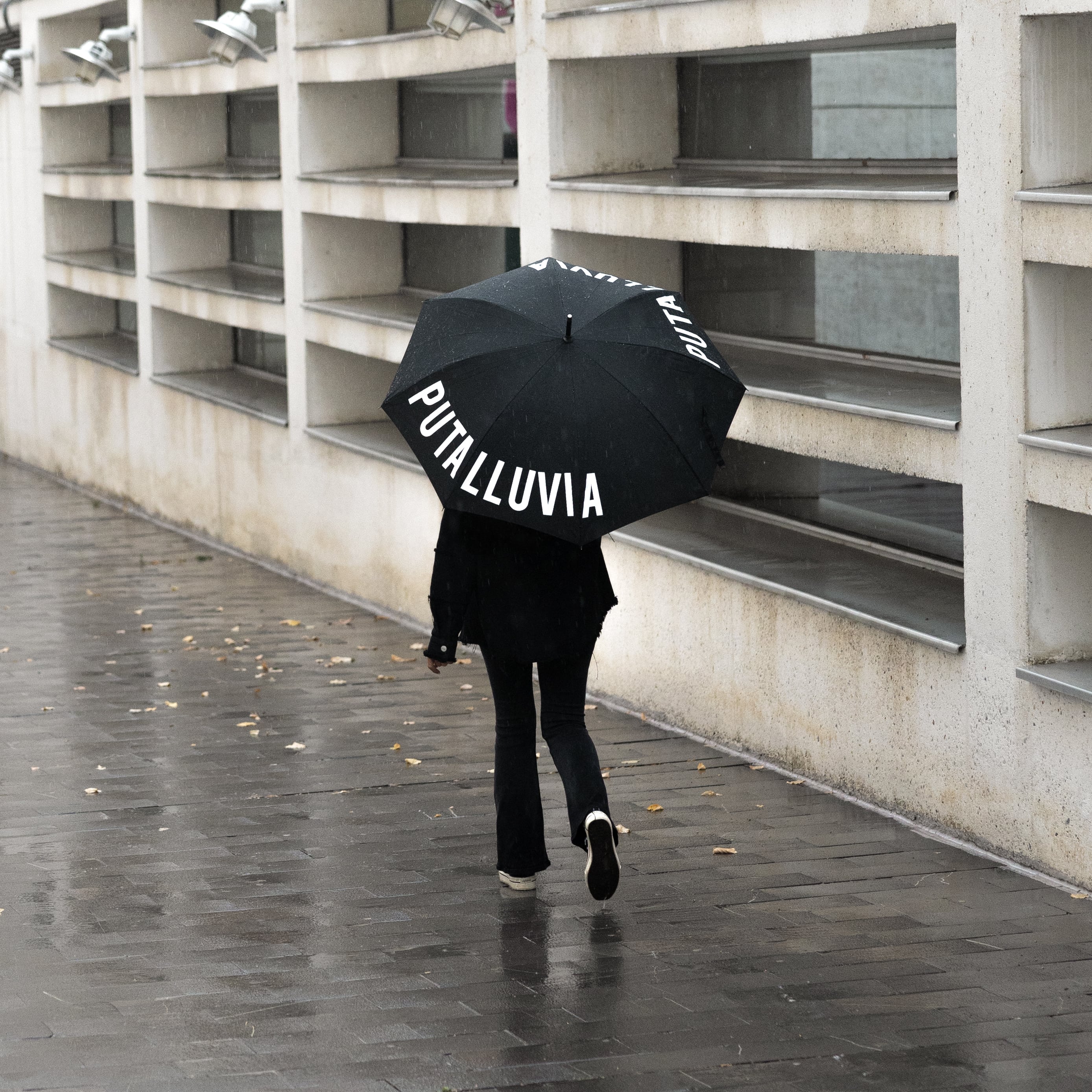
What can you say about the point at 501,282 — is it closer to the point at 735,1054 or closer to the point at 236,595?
the point at 735,1054

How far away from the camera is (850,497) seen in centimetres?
981

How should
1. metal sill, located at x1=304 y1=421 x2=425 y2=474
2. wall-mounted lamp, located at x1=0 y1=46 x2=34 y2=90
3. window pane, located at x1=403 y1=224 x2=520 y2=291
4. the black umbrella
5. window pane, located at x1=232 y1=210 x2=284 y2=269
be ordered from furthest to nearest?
wall-mounted lamp, located at x1=0 y1=46 x2=34 y2=90
window pane, located at x1=232 y1=210 x2=284 y2=269
window pane, located at x1=403 y1=224 x2=520 y2=291
metal sill, located at x1=304 y1=421 x2=425 y2=474
the black umbrella

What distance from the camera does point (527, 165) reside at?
1038cm

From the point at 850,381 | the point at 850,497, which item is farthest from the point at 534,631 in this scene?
the point at 850,497

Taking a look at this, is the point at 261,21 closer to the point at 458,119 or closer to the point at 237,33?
the point at 237,33

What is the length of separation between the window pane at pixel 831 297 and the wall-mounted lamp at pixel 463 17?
1540mm

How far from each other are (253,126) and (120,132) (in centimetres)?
429

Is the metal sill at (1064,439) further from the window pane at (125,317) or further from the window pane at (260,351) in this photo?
the window pane at (125,317)

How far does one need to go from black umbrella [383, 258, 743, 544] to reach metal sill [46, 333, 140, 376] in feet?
38.2

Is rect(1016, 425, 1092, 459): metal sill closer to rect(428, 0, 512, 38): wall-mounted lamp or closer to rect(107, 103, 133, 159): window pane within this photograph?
rect(428, 0, 512, 38): wall-mounted lamp

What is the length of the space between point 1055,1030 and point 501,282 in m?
2.79

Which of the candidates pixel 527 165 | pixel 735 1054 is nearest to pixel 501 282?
pixel 735 1054

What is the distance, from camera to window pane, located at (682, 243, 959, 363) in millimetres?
8867

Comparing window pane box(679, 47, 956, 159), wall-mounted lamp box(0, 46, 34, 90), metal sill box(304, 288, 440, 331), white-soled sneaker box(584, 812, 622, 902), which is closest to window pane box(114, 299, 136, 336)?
wall-mounted lamp box(0, 46, 34, 90)
